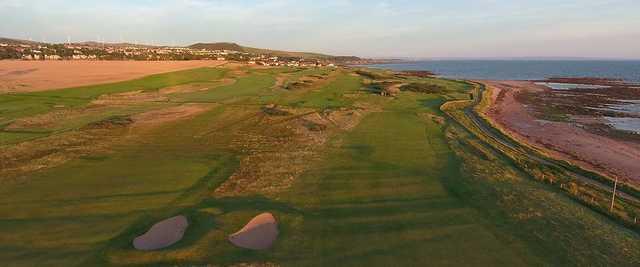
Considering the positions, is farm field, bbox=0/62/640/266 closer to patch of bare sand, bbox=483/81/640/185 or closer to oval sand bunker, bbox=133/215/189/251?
oval sand bunker, bbox=133/215/189/251

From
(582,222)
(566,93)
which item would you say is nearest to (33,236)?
(582,222)

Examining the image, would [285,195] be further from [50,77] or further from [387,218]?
[50,77]

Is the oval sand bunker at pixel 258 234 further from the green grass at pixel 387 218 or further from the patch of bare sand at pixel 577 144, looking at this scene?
the patch of bare sand at pixel 577 144

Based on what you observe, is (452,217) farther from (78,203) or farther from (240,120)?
(240,120)

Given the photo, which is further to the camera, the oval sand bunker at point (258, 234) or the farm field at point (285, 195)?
the oval sand bunker at point (258, 234)

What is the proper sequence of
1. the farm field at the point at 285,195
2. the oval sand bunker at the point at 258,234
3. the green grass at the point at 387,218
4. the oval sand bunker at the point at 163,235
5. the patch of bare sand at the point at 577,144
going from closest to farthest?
the green grass at the point at 387,218
the farm field at the point at 285,195
the oval sand bunker at the point at 163,235
the oval sand bunker at the point at 258,234
the patch of bare sand at the point at 577,144

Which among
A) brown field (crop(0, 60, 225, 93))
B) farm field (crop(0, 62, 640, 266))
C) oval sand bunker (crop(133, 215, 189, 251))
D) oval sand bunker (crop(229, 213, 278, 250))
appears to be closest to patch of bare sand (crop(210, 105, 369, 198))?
farm field (crop(0, 62, 640, 266))

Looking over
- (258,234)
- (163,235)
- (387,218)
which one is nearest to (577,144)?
(387,218)

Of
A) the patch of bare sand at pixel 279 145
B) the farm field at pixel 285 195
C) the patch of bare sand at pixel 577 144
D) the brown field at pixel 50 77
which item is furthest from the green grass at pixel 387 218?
the brown field at pixel 50 77
